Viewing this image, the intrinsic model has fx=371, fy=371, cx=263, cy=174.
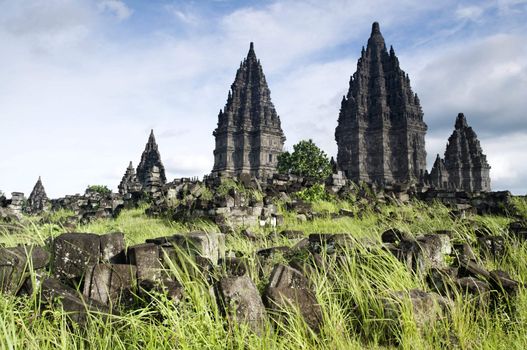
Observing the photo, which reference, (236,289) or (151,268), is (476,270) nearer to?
(236,289)

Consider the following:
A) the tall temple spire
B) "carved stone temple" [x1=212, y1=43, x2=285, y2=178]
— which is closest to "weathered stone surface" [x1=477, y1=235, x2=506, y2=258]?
"carved stone temple" [x1=212, y1=43, x2=285, y2=178]

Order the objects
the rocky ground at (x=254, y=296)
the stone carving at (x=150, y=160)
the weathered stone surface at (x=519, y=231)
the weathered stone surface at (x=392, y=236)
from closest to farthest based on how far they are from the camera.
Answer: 1. the rocky ground at (x=254, y=296)
2. the weathered stone surface at (x=392, y=236)
3. the weathered stone surface at (x=519, y=231)
4. the stone carving at (x=150, y=160)

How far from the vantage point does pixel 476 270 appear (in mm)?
3238

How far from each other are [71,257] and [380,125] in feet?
168

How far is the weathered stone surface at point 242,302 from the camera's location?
2453mm

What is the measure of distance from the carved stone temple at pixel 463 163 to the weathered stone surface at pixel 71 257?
46172 mm

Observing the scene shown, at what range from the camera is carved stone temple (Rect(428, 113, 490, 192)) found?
44562mm

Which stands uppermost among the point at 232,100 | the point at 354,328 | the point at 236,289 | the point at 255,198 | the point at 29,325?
the point at 232,100

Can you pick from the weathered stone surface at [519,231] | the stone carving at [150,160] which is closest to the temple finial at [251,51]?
the stone carving at [150,160]

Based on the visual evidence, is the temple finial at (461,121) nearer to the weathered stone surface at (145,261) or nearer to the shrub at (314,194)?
the shrub at (314,194)

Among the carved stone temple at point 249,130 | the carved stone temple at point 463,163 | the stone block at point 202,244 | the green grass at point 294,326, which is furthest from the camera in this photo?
the carved stone temple at point 249,130

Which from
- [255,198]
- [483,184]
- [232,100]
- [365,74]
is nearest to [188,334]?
[255,198]

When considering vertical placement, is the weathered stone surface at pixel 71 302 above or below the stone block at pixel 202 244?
below

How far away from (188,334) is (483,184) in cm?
5117
